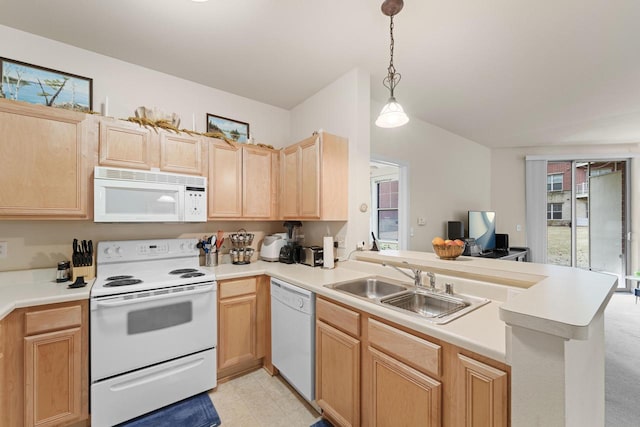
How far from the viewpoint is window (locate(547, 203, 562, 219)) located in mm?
5258

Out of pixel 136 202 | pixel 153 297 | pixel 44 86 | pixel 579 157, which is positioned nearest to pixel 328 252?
pixel 153 297

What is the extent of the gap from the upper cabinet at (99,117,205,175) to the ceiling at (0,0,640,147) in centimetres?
67

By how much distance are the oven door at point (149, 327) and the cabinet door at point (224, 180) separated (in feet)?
2.48

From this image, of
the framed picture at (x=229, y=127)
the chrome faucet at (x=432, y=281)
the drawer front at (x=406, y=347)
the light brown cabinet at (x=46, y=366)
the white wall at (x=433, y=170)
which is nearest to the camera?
the drawer front at (x=406, y=347)

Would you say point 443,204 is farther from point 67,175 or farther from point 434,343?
point 67,175

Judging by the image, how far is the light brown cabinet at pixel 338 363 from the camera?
157 cm

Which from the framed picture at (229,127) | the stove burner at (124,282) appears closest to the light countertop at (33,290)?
the stove burner at (124,282)

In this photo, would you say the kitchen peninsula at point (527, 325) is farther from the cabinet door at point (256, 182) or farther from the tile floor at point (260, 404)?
the cabinet door at point (256, 182)

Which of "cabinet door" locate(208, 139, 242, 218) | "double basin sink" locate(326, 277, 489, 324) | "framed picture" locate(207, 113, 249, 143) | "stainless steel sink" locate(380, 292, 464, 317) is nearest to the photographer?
"double basin sink" locate(326, 277, 489, 324)

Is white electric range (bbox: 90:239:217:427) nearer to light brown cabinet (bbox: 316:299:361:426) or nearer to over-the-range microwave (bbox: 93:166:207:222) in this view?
over-the-range microwave (bbox: 93:166:207:222)

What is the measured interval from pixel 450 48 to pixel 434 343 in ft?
7.36

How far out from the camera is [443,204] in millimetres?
4383

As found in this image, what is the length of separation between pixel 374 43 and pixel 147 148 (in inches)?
77.8

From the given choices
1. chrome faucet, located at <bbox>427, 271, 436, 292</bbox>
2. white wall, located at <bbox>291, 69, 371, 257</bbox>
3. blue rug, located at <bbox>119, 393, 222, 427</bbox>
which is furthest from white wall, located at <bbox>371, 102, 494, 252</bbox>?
blue rug, located at <bbox>119, 393, 222, 427</bbox>
